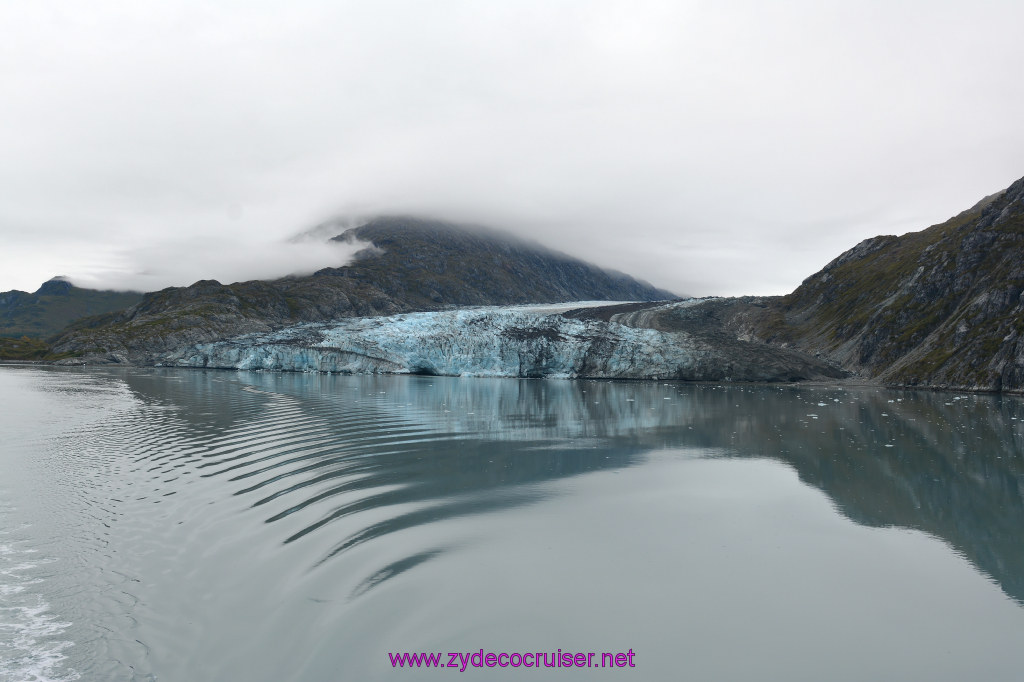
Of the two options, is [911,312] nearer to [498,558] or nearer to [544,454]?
[544,454]

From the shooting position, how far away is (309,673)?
232 inches

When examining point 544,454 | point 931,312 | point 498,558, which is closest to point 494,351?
point 931,312

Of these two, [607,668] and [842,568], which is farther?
[842,568]

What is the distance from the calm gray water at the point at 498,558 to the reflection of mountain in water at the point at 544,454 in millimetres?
131

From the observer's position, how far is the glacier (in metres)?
72.2

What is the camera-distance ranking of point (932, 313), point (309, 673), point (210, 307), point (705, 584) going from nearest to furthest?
1. point (309, 673)
2. point (705, 584)
3. point (932, 313)
4. point (210, 307)

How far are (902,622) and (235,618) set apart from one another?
27.3 ft

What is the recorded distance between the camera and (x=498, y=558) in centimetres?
922

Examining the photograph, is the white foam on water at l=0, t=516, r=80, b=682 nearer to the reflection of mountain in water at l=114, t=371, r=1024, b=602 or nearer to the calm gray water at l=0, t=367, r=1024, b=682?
the calm gray water at l=0, t=367, r=1024, b=682

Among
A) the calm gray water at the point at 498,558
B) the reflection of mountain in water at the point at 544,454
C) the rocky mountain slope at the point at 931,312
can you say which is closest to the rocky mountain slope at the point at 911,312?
the rocky mountain slope at the point at 931,312

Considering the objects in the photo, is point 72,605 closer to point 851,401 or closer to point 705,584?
point 705,584

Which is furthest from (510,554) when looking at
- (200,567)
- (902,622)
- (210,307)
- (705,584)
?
(210,307)

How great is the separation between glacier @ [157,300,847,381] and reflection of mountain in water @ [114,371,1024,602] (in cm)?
3587

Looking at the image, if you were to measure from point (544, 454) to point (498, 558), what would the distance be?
956 cm
